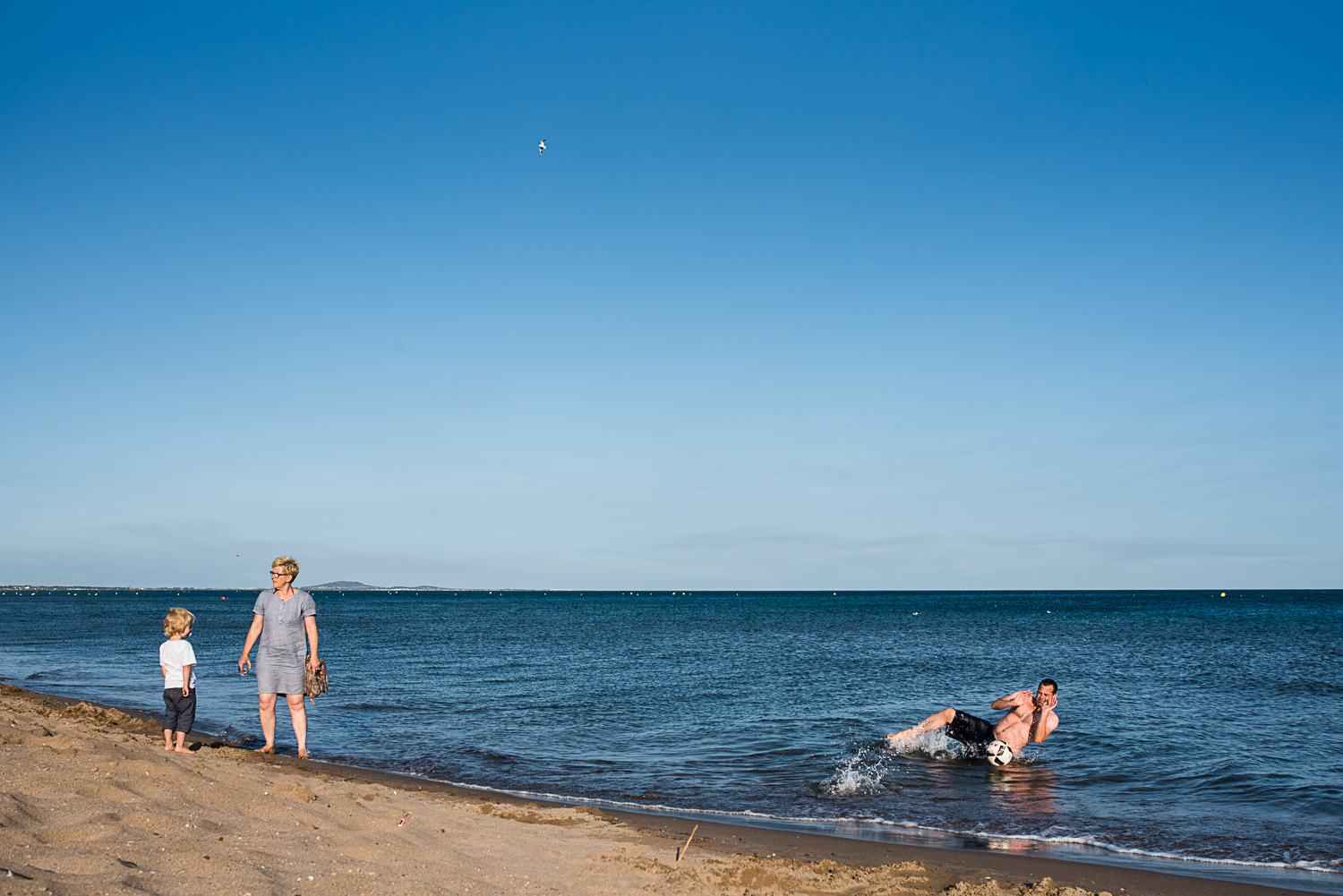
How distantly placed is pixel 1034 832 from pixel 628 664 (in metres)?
19.8

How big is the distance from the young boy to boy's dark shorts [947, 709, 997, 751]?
9771 millimetres

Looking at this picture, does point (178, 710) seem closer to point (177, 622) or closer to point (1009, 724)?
point (177, 622)

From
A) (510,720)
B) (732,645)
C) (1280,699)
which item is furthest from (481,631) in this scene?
(1280,699)

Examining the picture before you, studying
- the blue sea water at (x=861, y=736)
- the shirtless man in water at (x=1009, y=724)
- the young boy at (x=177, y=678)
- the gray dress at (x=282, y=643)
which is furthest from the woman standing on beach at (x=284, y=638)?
the shirtless man in water at (x=1009, y=724)

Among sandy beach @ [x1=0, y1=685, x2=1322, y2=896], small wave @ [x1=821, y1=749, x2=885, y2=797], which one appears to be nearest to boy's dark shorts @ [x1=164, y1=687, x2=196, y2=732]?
sandy beach @ [x1=0, y1=685, x2=1322, y2=896]

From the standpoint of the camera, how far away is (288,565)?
343 inches

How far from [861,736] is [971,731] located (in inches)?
85.3

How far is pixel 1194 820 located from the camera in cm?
909

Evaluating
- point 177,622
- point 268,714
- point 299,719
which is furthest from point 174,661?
point 299,719

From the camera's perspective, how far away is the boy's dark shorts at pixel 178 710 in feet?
28.0

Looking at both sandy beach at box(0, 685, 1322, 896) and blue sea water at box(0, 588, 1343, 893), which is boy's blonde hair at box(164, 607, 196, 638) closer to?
sandy beach at box(0, 685, 1322, 896)

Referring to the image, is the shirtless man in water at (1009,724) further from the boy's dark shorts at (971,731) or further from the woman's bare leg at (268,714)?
the woman's bare leg at (268,714)

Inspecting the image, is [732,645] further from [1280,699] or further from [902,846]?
[902,846]

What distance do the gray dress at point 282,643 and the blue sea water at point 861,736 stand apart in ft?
8.90
